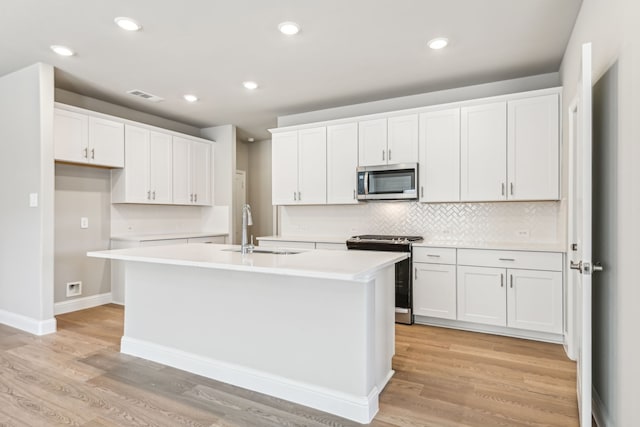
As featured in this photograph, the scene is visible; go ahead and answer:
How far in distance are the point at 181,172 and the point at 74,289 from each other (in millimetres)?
2034

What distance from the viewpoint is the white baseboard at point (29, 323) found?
3.51 metres

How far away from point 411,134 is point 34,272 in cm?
413

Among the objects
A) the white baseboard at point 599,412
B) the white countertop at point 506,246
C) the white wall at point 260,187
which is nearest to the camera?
the white baseboard at point 599,412

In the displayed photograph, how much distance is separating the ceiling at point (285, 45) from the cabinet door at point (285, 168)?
0.58 meters

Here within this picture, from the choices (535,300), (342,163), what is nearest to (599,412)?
(535,300)

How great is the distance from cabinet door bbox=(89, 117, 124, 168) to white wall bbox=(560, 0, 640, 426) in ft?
15.5

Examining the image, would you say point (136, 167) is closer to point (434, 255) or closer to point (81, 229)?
point (81, 229)

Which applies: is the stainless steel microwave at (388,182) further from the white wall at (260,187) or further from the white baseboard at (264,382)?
the white wall at (260,187)

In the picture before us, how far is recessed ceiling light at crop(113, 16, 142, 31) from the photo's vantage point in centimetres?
269

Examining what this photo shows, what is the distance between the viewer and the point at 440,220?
14.0ft

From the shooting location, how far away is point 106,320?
3977 millimetres

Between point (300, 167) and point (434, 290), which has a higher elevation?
point (300, 167)

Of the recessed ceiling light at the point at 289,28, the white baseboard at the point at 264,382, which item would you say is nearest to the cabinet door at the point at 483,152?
the recessed ceiling light at the point at 289,28

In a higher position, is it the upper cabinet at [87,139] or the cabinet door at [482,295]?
the upper cabinet at [87,139]
